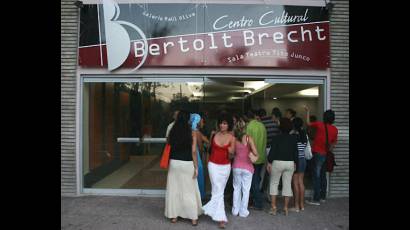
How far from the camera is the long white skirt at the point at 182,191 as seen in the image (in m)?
5.95

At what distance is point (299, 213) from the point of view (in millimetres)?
6633

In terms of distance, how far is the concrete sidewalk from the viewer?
5.92 m

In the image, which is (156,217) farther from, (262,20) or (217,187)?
(262,20)

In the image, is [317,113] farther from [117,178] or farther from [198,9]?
[117,178]

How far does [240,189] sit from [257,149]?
0.78 m

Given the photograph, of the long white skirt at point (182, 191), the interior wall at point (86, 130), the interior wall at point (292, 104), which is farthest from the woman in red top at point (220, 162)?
the interior wall at point (86, 130)

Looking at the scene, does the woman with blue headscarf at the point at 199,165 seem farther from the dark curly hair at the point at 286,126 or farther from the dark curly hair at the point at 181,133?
the dark curly hair at the point at 286,126

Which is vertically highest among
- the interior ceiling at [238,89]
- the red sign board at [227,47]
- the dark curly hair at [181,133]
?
the red sign board at [227,47]

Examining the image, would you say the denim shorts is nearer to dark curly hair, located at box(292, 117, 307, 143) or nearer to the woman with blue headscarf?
dark curly hair, located at box(292, 117, 307, 143)

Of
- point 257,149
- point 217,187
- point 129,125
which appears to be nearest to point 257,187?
point 257,149

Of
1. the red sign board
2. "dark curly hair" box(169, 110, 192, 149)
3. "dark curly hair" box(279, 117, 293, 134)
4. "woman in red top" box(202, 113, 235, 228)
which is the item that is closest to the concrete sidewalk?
"woman in red top" box(202, 113, 235, 228)

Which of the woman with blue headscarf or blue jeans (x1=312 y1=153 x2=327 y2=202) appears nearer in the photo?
the woman with blue headscarf

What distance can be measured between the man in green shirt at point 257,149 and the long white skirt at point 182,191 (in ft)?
4.35

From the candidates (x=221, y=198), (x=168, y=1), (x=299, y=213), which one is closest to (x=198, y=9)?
(x=168, y=1)
